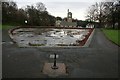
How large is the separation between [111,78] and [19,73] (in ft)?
13.7

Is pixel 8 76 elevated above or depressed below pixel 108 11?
below

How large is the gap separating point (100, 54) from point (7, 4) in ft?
125

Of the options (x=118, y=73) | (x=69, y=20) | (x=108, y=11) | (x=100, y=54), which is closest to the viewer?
(x=118, y=73)

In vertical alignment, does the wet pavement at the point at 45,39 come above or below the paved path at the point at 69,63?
above

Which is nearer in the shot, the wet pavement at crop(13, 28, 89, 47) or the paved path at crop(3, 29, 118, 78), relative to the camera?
the paved path at crop(3, 29, 118, 78)

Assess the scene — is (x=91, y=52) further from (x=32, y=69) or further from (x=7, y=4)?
(x=7, y=4)

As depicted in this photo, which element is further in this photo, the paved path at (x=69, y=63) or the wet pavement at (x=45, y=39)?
the wet pavement at (x=45, y=39)

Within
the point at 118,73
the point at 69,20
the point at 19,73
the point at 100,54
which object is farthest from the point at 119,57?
the point at 69,20

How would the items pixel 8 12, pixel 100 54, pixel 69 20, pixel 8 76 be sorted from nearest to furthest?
pixel 8 76, pixel 100 54, pixel 8 12, pixel 69 20

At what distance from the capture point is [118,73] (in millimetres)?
11383

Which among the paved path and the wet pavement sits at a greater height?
the wet pavement

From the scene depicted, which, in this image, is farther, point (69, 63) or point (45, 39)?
point (45, 39)

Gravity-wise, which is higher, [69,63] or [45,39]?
A: [45,39]

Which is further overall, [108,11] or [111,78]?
[108,11]
